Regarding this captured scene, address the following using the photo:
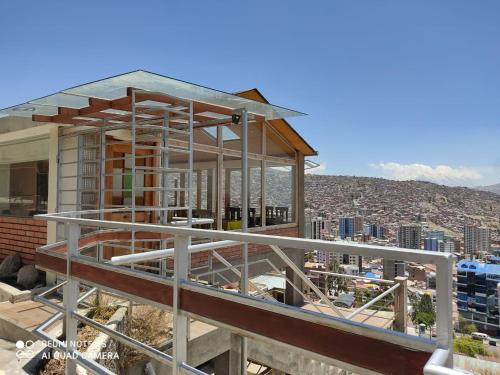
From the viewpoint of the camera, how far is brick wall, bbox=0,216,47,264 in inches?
254

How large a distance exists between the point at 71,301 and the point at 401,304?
6511mm

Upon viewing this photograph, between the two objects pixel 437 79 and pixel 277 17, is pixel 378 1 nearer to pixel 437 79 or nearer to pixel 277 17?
pixel 277 17

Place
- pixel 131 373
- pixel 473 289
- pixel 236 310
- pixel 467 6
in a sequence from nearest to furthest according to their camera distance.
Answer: pixel 236 310 → pixel 131 373 → pixel 467 6 → pixel 473 289

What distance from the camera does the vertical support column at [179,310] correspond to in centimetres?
155

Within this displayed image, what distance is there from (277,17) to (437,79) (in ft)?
107

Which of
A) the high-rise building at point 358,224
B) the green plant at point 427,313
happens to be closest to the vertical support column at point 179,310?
the green plant at point 427,313

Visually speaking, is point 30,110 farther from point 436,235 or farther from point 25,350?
point 436,235

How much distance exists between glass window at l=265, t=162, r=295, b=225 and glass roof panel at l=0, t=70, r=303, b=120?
166 inches

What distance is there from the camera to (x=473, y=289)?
36.0 metres

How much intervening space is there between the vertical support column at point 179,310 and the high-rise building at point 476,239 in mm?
59865

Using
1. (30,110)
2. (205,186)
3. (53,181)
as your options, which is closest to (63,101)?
(30,110)

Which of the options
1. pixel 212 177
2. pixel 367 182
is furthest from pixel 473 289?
pixel 212 177

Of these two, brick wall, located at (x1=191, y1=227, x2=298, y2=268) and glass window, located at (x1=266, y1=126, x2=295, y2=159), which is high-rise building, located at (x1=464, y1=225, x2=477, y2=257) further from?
glass window, located at (x1=266, y1=126, x2=295, y2=159)

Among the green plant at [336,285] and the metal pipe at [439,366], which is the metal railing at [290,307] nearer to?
the metal pipe at [439,366]
